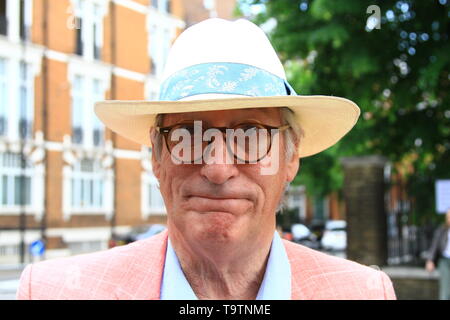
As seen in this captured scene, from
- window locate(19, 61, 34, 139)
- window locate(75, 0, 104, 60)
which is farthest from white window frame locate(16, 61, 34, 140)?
window locate(75, 0, 104, 60)

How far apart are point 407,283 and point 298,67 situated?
511 centimetres

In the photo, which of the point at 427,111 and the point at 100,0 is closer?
the point at 427,111

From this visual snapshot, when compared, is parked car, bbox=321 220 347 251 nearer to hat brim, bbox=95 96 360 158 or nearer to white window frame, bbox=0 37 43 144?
white window frame, bbox=0 37 43 144

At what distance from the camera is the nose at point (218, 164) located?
1.23 meters

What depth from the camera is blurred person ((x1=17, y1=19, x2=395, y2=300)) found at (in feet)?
4.13

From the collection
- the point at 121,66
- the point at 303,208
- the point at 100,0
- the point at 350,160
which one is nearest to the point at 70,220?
the point at 121,66

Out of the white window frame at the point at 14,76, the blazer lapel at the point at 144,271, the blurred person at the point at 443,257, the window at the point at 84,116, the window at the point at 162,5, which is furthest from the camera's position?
the window at the point at 162,5

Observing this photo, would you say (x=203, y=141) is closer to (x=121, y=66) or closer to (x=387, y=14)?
(x=387, y=14)

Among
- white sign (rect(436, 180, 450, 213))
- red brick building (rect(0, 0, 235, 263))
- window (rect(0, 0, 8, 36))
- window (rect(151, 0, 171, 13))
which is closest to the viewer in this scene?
white sign (rect(436, 180, 450, 213))

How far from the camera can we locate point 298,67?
42.0ft

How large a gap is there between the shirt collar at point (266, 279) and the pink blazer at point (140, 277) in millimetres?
17

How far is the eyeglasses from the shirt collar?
0.24 m

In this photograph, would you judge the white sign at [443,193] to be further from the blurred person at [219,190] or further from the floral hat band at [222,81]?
the floral hat band at [222,81]

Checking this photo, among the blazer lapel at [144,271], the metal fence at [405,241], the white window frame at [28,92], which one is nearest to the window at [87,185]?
the white window frame at [28,92]
